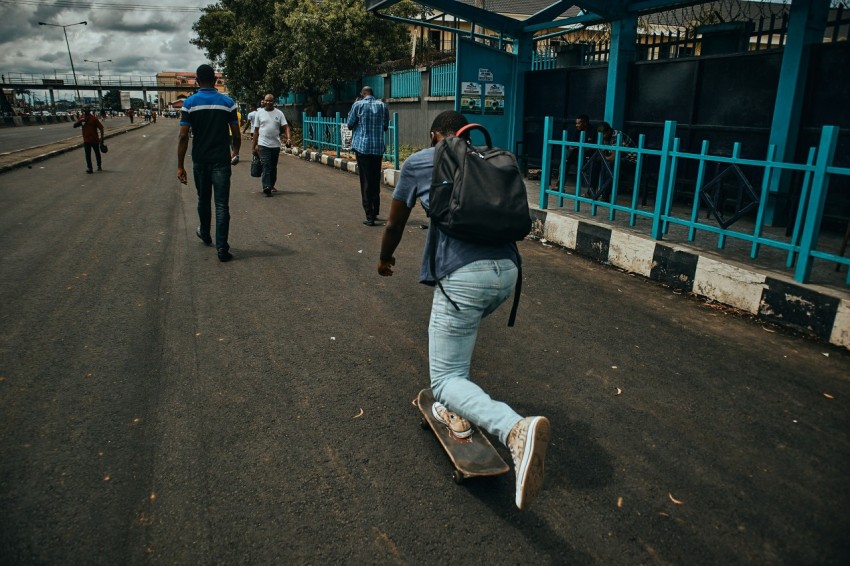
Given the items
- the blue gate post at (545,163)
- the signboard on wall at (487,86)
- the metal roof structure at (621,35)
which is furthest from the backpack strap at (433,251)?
the signboard on wall at (487,86)

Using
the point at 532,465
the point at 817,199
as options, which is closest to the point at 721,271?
the point at 817,199

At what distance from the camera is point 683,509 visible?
255cm

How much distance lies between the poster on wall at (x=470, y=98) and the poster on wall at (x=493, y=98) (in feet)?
0.59

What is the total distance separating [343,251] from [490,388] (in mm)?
3872

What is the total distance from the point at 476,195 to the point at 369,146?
22.0ft

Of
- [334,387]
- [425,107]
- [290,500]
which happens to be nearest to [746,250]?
[334,387]

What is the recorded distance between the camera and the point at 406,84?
19.8 m

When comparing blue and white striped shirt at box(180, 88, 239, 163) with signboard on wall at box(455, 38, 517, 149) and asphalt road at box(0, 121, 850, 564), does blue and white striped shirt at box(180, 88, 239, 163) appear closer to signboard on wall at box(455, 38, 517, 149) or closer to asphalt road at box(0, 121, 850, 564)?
asphalt road at box(0, 121, 850, 564)

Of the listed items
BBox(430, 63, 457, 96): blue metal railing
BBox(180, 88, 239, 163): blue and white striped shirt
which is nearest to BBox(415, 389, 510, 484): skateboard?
BBox(180, 88, 239, 163): blue and white striped shirt

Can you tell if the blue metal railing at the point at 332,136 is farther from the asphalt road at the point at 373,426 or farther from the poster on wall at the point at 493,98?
the asphalt road at the point at 373,426

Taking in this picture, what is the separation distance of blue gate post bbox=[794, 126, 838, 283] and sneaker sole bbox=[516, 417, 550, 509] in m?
3.50

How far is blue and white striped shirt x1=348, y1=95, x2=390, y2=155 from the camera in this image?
29.1 feet

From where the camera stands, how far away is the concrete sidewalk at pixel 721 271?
4.44 m

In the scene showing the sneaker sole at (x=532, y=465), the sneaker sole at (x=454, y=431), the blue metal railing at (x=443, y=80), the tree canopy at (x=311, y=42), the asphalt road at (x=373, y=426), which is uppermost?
the tree canopy at (x=311, y=42)
